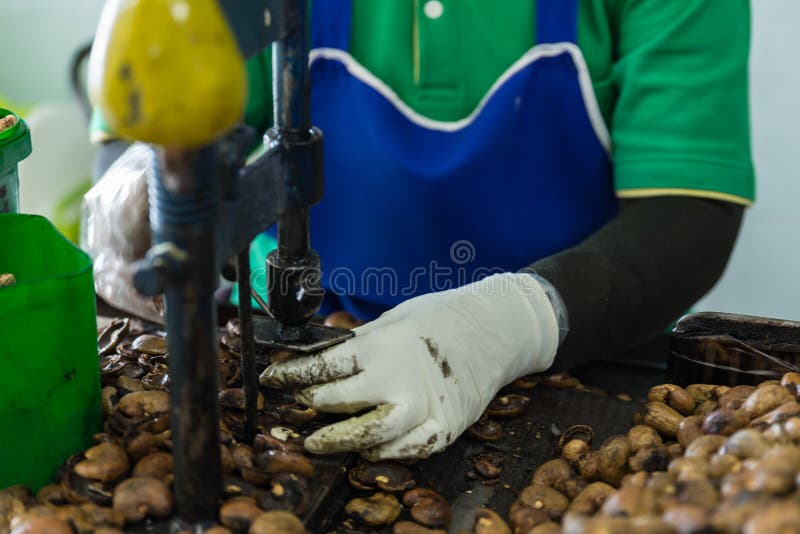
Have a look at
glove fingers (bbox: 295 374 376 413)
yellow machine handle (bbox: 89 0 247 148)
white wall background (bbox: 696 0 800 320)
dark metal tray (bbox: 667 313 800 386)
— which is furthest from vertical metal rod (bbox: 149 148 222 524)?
white wall background (bbox: 696 0 800 320)

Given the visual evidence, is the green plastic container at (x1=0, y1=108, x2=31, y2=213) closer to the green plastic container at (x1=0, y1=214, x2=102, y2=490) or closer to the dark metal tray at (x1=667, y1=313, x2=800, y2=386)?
the green plastic container at (x1=0, y1=214, x2=102, y2=490)

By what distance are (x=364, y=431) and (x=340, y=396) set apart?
0.18 ft

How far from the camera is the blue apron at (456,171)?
4.60 ft

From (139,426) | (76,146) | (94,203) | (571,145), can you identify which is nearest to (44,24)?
(76,146)

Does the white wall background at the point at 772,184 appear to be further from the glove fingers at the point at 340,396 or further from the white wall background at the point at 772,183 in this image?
the glove fingers at the point at 340,396

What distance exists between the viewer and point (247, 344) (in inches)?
31.1

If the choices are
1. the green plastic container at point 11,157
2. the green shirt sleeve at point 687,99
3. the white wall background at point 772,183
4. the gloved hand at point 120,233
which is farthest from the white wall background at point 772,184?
the green plastic container at point 11,157

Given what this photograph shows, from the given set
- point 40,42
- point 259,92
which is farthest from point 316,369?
point 40,42

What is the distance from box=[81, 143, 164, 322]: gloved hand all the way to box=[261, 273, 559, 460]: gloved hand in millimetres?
333

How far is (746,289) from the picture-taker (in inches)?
103

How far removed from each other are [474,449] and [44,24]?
2716 mm

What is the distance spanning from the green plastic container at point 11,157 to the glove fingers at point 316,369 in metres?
Answer: 0.37

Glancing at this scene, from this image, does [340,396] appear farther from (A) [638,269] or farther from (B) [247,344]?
(A) [638,269]

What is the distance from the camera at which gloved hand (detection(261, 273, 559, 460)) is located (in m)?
0.87
